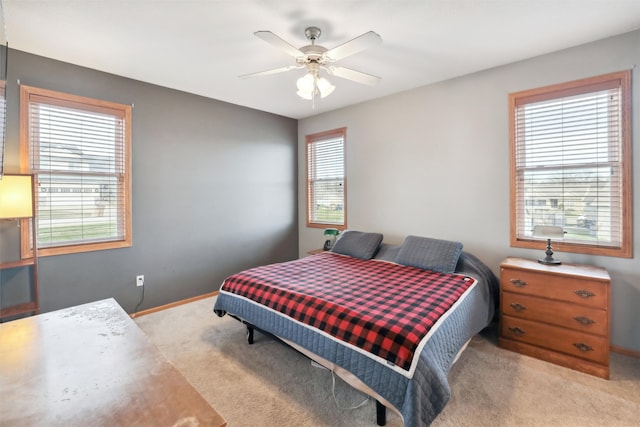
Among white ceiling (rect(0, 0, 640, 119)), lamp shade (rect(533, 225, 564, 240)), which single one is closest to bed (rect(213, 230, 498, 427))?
lamp shade (rect(533, 225, 564, 240))

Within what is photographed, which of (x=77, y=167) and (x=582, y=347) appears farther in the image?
(x=77, y=167)

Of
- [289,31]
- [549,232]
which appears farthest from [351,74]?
[549,232]

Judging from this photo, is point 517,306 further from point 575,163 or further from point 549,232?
point 575,163

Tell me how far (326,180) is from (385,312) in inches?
115

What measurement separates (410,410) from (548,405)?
1.12m

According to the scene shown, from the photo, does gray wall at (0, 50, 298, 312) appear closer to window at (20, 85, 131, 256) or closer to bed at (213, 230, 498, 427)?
window at (20, 85, 131, 256)

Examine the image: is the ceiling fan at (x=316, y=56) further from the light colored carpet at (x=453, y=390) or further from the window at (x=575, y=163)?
the light colored carpet at (x=453, y=390)

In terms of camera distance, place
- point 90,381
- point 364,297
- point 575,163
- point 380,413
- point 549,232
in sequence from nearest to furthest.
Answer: point 90,381 → point 380,413 → point 364,297 → point 549,232 → point 575,163

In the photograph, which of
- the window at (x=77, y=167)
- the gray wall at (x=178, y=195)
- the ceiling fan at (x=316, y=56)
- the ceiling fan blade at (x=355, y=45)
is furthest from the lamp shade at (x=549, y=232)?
the window at (x=77, y=167)

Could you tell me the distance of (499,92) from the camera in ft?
9.66

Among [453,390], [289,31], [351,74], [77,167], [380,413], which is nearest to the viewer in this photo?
[380,413]

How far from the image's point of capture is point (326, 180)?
454 centimetres

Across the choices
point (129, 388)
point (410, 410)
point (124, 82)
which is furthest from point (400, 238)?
point (124, 82)

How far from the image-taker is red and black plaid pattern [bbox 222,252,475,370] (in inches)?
65.0
